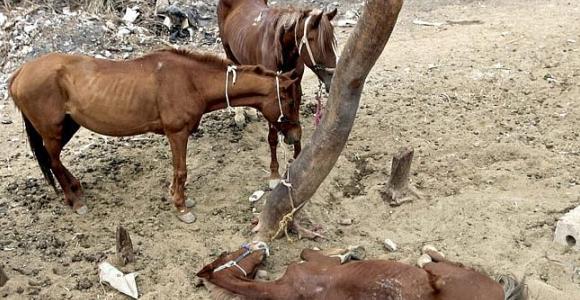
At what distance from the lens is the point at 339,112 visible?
4125 millimetres

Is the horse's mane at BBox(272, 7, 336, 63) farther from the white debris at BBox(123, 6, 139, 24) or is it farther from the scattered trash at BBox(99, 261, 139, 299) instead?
the white debris at BBox(123, 6, 139, 24)

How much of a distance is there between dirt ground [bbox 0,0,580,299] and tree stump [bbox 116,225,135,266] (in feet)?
0.31

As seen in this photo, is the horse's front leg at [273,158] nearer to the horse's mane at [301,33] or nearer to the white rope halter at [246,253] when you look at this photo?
the horse's mane at [301,33]

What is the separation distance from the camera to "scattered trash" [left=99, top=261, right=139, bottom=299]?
13.5 ft

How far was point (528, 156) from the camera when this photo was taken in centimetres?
547

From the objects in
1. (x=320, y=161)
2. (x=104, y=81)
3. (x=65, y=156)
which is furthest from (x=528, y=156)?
(x=65, y=156)

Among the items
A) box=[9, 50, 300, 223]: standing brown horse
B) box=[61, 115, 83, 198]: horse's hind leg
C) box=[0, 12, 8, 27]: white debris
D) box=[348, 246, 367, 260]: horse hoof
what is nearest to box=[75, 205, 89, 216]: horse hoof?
box=[61, 115, 83, 198]: horse's hind leg

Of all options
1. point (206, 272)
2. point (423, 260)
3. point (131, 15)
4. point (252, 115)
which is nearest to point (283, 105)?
point (206, 272)

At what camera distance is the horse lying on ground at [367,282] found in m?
3.30

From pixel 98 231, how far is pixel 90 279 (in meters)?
0.63

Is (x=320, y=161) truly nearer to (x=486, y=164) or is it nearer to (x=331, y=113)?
(x=331, y=113)

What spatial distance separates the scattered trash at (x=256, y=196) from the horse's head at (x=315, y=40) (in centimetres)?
119

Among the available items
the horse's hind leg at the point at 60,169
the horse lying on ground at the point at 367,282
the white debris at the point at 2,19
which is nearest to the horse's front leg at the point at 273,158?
the horse lying on ground at the point at 367,282

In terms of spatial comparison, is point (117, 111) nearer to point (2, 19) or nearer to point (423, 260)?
point (423, 260)
